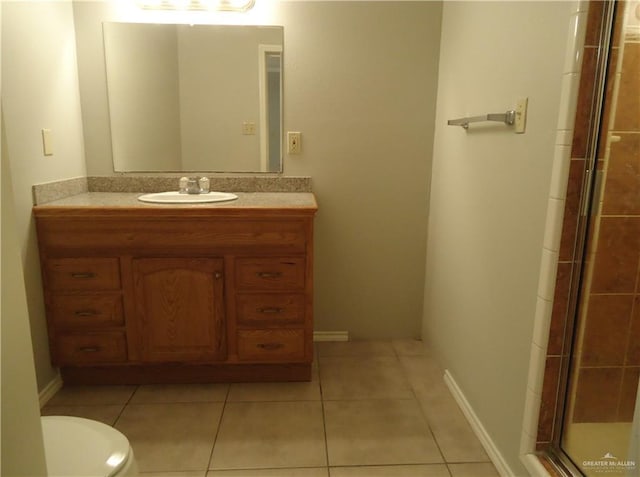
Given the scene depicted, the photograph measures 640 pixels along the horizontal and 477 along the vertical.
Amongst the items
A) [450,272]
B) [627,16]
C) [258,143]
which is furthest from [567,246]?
[258,143]

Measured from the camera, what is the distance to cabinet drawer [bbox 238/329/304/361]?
2.00 m

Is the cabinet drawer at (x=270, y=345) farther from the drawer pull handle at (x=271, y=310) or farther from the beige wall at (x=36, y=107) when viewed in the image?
the beige wall at (x=36, y=107)

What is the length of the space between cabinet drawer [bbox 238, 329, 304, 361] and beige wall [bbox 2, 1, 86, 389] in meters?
0.84

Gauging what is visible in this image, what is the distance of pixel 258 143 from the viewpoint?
2295 mm

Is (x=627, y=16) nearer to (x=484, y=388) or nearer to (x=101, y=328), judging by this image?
(x=484, y=388)

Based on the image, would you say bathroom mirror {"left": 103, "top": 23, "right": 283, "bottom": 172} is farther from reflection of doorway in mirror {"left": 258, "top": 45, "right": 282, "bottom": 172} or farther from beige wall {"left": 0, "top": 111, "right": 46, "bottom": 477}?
beige wall {"left": 0, "top": 111, "right": 46, "bottom": 477}

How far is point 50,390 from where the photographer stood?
198 centimetres

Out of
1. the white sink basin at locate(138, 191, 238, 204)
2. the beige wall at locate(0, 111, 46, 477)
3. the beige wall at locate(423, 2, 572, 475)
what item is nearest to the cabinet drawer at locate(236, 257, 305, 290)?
the white sink basin at locate(138, 191, 238, 204)

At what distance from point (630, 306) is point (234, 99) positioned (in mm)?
1844

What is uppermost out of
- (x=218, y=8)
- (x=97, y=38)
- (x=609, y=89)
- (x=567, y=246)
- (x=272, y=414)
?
(x=218, y=8)

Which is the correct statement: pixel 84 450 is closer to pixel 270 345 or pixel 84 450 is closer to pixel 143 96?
pixel 270 345

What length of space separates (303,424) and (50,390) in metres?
1.12

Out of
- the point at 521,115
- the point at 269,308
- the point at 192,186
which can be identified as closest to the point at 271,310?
the point at 269,308

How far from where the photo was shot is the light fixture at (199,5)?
2133mm
